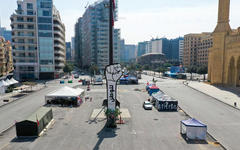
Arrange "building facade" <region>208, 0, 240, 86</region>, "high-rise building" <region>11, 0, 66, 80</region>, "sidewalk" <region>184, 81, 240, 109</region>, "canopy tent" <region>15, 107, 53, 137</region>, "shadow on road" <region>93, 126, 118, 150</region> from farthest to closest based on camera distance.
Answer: "high-rise building" <region>11, 0, 66, 80</region> < "building facade" <region>208, 0, 240, 86</region> < "sidewalk" <region>184, 81, 240, 109</region> < "canopy tent" <region>15, 107, 53, 137</region> < "shadow on road" <region>93, 126, 118, 150</region>

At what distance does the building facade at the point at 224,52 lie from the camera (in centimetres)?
5753

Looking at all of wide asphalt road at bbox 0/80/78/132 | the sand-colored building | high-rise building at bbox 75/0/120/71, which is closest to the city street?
wide asphalt road at bbox 0/80/78/132

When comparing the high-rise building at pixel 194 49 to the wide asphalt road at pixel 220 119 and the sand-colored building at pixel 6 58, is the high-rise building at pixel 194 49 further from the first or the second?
the sand-colored building at pixel 6 58

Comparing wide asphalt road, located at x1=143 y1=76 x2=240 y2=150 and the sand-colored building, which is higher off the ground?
the sand-colored building

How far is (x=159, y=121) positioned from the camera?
2559cm

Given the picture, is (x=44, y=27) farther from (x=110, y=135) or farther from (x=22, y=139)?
(x=110, y=135)

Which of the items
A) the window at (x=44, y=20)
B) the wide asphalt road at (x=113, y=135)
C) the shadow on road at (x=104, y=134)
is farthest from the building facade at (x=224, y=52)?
the window at (x=44, y=20)

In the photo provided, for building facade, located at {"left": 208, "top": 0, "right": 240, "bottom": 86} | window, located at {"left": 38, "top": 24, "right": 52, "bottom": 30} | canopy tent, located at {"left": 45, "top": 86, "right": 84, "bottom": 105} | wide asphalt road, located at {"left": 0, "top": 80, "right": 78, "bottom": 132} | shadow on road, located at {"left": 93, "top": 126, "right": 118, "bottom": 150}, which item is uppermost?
window, located at {"left": 38, "top": 24, "right": 52, "bottom": 30}

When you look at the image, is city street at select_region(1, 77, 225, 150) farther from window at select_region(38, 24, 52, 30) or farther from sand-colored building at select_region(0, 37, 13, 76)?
sand-colored building at select_region(0, 37, 13, 76)

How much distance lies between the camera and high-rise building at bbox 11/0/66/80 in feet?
254

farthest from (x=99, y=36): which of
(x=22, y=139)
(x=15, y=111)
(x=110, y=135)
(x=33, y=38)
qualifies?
(x=22, y=139)

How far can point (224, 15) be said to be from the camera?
199 ft

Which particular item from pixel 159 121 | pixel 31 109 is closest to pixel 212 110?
pixel 159 121

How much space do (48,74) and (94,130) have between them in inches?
2756
